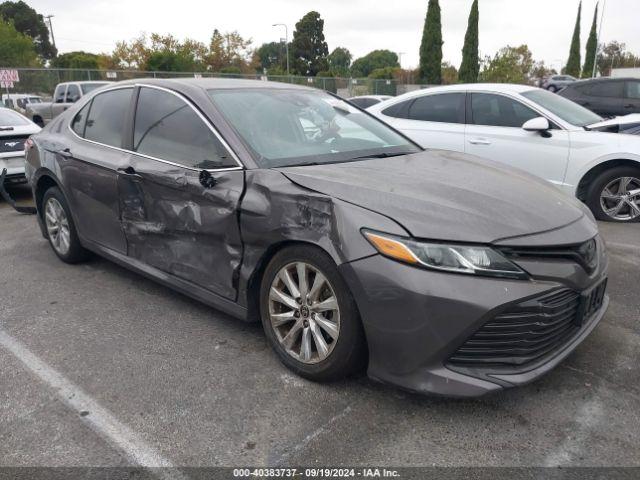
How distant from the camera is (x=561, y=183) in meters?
6.11

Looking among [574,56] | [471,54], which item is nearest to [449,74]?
[471,54]

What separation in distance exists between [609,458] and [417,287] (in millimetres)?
1064

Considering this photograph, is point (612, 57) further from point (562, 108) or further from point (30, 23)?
point (30, 23)

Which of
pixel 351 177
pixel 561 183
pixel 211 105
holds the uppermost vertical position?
pixel 211 105

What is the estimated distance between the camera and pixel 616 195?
5988 mm

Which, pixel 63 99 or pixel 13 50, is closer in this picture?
pixel 63 99

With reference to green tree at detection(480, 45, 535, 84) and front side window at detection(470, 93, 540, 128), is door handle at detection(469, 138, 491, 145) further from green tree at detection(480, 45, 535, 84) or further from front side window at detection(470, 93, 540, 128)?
green tree at detection(480, 45, 535, 84)

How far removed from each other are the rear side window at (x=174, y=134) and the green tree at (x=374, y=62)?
103 metres

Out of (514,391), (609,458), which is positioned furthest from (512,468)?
(514,391)

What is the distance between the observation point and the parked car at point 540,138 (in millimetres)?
5914

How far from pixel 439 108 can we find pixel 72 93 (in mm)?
13149

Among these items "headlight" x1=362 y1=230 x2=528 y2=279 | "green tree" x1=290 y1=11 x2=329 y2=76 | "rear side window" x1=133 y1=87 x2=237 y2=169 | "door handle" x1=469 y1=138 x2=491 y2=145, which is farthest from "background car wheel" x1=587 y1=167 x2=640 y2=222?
"green tree" x1=290 y1=11 x2=329 y2=76

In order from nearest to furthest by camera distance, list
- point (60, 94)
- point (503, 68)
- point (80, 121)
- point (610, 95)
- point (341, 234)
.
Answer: point (341, 234) → point (80, 121) → point (610, 95) → point (60, 94) → point (503, 68)

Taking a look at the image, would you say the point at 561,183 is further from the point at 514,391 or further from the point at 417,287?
the point at 417,287
